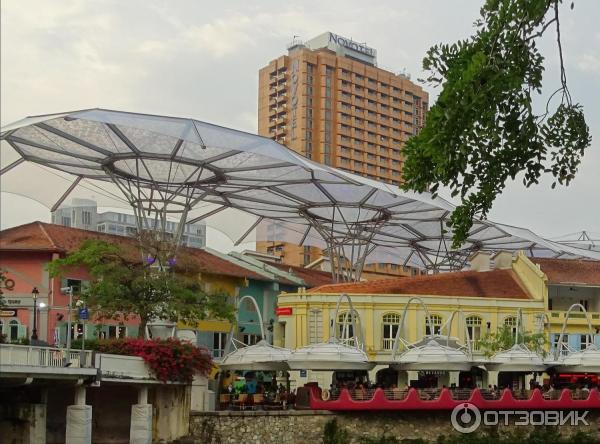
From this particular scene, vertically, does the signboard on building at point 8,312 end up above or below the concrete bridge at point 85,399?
above

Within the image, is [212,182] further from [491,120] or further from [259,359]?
[491,120]

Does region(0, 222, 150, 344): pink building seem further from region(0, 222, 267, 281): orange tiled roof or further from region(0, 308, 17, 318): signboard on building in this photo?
region(0, 308, 17, 318): signboard on building

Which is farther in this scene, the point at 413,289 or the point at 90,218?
the point at 90,218

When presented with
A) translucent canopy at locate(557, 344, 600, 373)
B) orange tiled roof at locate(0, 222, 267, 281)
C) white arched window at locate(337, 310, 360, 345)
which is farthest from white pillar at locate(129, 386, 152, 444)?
translucent canopy at locate(557, 344, 600, 373)

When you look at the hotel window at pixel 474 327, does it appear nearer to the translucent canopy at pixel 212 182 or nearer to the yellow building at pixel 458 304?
the yellow building at pixel 458 304

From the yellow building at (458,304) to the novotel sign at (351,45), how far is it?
324ft

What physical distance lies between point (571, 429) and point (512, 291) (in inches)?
639

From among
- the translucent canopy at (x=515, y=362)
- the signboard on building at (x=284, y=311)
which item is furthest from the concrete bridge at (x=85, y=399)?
the signboard on building at (x=284, y=311)

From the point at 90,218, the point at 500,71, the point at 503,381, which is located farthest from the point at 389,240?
the point at 500,71

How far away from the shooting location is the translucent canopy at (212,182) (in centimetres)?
4956

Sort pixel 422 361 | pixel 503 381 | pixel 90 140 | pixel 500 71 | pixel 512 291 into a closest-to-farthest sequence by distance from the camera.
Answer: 1. pixel 500 71
2. pixel 422 361
3. pixel 90 140
4. pixel 503 381
5. pixel 512 291

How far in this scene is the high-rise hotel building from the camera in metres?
150

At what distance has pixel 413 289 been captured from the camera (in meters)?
62.4

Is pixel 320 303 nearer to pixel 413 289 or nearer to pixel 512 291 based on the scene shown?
pixel 413 289
